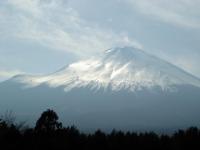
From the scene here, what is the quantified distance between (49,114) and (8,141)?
6.08m

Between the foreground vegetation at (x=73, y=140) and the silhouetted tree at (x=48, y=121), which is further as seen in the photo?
the foreground vegetation at (x=73, y=140)

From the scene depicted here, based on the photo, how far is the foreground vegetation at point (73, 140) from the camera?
Answer: 3888 centimetres

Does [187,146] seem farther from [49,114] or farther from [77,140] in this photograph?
[49,114]

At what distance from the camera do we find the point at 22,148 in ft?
131

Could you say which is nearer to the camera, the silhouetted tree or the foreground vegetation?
the silhouetted tree

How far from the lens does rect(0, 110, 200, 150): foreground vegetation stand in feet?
128

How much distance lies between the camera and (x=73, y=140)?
4303 cm

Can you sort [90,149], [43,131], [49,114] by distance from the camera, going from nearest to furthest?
1. [49,114]
2. [43,131]
3. [90,149]

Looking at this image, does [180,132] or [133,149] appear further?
[180,132]

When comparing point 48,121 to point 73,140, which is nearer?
point 48,121

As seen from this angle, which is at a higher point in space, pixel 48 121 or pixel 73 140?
pixel 48 121

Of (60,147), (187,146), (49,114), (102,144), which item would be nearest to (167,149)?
(187,146)

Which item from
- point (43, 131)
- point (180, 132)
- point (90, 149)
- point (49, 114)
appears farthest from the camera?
point (180, 132)

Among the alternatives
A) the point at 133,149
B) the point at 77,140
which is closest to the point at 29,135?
the point at 77,140
